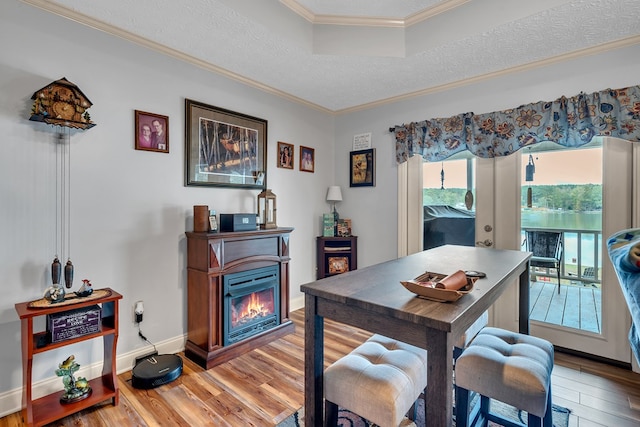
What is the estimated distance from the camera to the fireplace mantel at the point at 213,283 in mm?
2318

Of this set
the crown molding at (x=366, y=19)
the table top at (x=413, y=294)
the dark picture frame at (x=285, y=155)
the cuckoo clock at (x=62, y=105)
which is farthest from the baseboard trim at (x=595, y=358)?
the cuckoo clock at (x=62, y=105)

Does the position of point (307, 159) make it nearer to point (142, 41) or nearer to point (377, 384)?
point (142, 41)

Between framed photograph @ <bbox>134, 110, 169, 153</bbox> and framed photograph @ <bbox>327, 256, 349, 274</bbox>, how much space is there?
7.15ft

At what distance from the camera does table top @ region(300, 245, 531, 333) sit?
0.92 m

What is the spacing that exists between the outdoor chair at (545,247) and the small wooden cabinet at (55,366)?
10.8ft

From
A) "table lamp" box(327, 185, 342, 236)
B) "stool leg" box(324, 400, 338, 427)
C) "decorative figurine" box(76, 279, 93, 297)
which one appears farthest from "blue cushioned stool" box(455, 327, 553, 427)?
"table lamp" box(327, 185, 342, 236)

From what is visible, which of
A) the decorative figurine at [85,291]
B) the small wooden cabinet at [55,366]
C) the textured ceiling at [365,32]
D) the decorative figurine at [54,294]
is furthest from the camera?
the textured ceiling at [365,32]

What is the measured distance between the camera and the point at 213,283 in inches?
92.4

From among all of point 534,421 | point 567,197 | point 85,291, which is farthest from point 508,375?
point 85,291

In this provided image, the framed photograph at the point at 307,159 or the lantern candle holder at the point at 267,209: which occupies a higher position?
the framed photograph at the point at 307,159

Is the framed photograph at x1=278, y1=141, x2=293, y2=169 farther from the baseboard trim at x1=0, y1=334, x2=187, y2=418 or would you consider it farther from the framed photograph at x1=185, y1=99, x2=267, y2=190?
the baseboard trim at x1=0, y1=334, x2=187, y2=418

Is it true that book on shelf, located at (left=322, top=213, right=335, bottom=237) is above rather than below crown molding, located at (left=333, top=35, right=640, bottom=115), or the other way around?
below

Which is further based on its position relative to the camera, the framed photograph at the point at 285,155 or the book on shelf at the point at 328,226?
the book on shelf at the point at 328,226

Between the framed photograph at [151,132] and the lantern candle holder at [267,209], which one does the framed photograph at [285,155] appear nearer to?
the lantern candle holder at [267,209]
